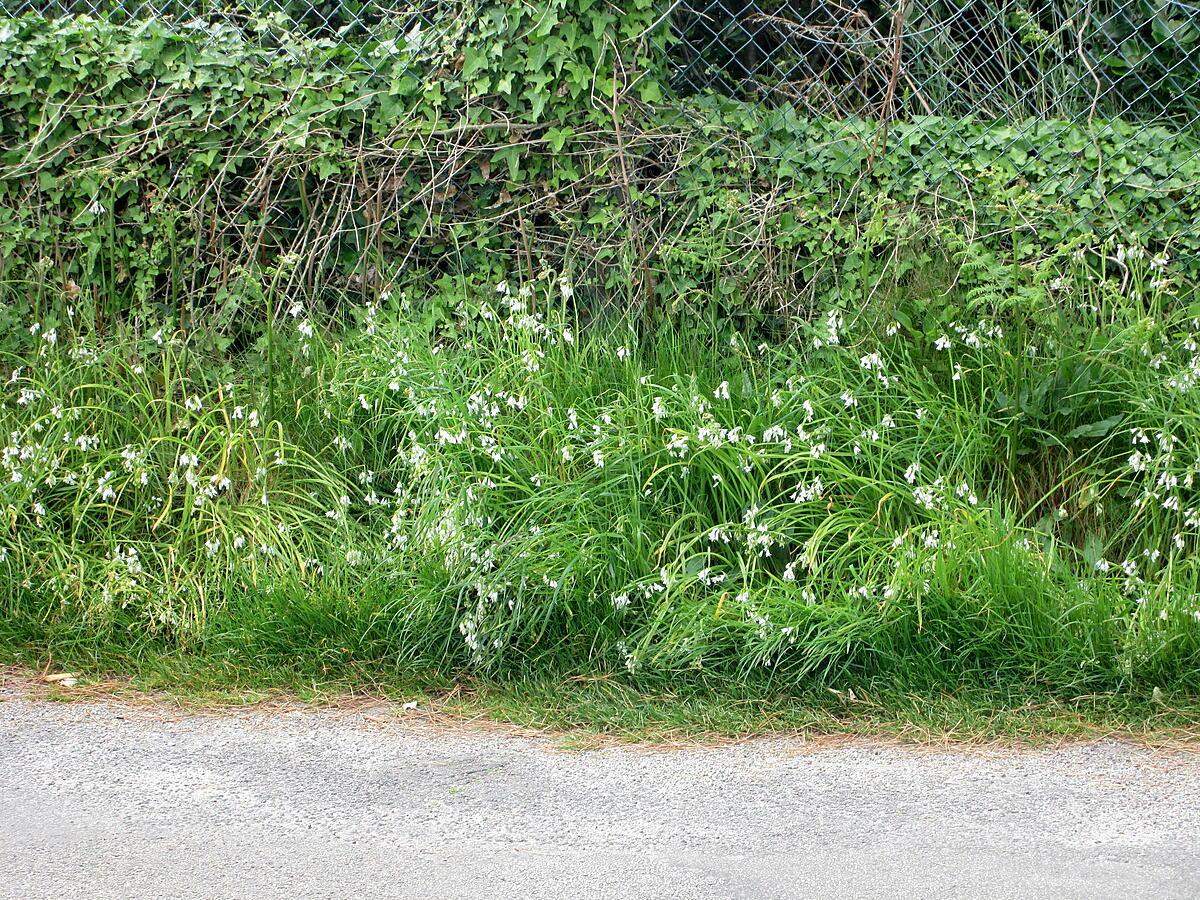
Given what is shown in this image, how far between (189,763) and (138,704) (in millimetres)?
586

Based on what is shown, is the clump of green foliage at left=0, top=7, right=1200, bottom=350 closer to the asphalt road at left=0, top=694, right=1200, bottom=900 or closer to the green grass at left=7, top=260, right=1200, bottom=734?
the green grass at left=7, top=260, right=1200, bottom=734

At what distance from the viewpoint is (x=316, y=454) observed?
16.7ft

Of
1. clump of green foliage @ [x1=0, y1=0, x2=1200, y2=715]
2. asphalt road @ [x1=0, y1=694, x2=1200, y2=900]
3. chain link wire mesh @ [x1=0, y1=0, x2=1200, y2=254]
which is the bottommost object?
asphalt road @ [x1=0, y1=694, x2=1200, y2=900]

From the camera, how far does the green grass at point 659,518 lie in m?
4.07

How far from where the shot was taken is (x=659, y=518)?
179 inches

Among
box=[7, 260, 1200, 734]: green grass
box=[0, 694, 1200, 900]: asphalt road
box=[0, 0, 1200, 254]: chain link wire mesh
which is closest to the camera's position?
box=[0, 694, 1200, 900]: asphalt road

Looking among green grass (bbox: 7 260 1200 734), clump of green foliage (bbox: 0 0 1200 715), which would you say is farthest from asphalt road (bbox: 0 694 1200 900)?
clump of green foliage (bbox: 0 0 1200 715)

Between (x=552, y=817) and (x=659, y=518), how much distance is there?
140cm

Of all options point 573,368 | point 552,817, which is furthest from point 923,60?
point 552,817

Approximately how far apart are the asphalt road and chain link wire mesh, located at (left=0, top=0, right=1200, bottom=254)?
2.82 m

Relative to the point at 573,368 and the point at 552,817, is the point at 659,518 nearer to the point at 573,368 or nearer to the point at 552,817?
the point at 573,368

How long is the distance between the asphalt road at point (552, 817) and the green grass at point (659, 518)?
28cm

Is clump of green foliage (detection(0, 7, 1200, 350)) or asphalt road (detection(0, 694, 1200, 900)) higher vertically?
clump of green foliage (detection(0, 7, 1200, 350))

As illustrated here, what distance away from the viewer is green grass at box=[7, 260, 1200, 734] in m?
4.07
